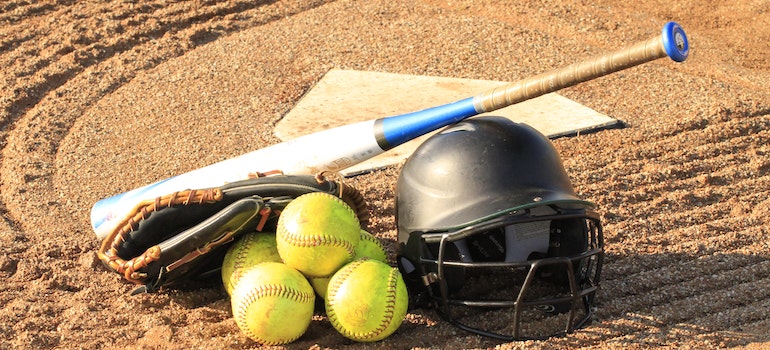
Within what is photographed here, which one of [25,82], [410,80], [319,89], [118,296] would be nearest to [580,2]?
[410,80]

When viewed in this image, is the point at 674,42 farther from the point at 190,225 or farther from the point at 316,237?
the point at 190,225

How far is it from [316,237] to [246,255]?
411 millimetres

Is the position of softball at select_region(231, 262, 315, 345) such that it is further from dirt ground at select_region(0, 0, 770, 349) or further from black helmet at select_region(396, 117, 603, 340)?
black helmet at select_region(396, 117, 603, 340)

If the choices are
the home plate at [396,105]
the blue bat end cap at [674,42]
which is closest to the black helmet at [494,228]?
the blue bat end cap at [674,42]

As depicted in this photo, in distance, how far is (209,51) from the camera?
6434 millimetres

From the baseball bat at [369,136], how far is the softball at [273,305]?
84cm

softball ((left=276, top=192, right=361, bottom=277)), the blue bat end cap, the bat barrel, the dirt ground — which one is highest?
the blue bat end cap

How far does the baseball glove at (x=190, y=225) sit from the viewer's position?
3.33 m

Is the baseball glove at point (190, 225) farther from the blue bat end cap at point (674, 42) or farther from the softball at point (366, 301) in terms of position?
the blue bat end cap at point (674, 42)

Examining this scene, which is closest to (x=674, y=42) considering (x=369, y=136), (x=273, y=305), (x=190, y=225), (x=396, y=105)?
(x=369, y=136)

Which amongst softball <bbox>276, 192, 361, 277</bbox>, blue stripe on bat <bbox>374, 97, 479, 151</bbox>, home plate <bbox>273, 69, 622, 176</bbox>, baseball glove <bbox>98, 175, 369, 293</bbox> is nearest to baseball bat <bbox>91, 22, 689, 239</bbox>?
blue stripe on bat <bbox>374, 97, 479, 151</bbox>

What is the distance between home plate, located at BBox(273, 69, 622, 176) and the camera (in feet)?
16.5

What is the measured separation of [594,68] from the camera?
127 inches

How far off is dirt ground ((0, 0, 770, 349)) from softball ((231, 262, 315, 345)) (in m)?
0.11
